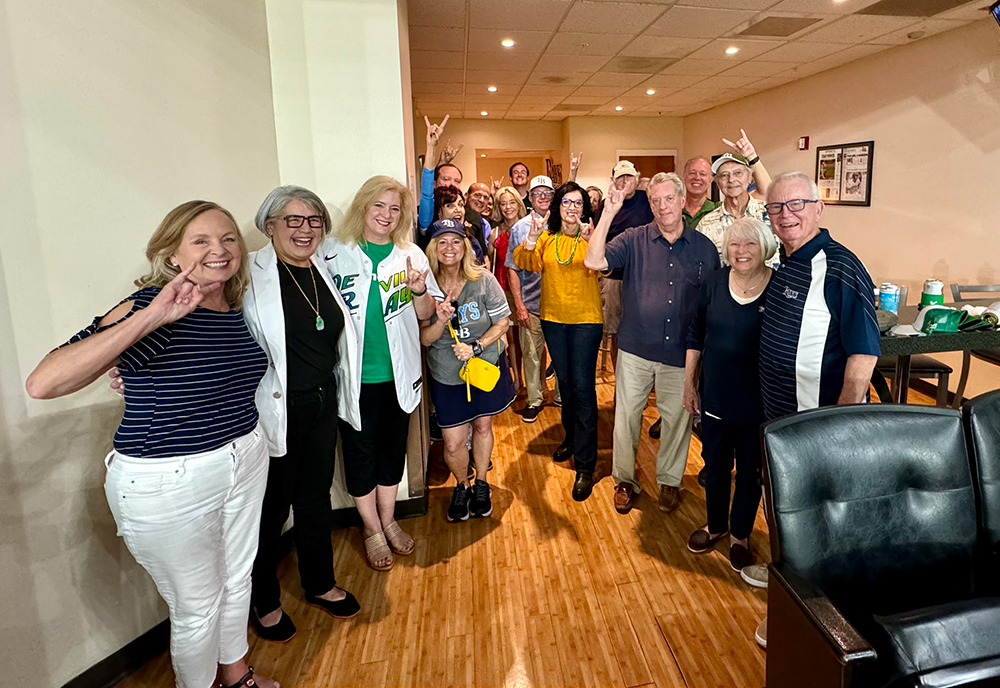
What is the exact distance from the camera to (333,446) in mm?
2141

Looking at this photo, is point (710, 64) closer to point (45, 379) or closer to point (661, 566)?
point (661, 566)

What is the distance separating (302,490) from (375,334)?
655 millimetres

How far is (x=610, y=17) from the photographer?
415 cm

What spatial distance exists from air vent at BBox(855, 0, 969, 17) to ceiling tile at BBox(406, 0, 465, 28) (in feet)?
9.53

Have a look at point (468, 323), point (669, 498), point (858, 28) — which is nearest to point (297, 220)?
point (468, 323)

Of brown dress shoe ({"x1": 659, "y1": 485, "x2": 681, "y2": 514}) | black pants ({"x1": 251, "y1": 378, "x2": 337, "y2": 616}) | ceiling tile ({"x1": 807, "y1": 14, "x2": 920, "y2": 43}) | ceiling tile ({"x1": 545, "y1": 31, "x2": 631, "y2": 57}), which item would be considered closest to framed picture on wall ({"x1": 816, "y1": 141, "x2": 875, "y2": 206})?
ceiling tile ({"x1": 807, "y1": 14, "x2": 920, "y2": 43})

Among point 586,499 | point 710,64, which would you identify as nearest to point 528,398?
point 586,499

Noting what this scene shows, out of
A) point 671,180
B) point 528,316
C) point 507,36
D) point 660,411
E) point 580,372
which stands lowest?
point 660,411

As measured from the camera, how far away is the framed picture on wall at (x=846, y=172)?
5.50 meters

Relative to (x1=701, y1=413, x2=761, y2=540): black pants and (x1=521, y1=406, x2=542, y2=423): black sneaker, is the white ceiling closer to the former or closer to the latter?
(x1=521, y1=406, x2=542, y2=423): black sneaker

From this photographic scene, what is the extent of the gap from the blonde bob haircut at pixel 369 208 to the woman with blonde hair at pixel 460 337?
9.8 inches

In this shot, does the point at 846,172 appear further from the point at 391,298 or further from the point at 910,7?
the point at 391,298

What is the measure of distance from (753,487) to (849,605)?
93 centimetres

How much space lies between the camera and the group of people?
1.43 m
